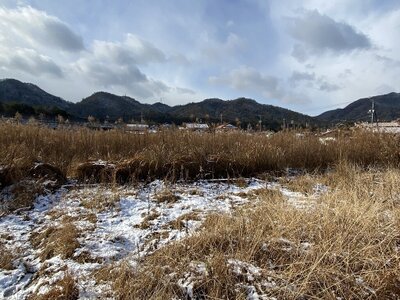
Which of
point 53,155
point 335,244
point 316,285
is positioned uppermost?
point 53,155

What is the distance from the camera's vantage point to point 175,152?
6586mm

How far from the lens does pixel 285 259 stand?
297 cm

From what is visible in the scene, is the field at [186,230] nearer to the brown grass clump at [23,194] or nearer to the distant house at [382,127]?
the brown grass clump at [23,194]

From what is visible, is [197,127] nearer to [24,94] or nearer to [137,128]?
[137,128]

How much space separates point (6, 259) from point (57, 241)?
1.51 ft

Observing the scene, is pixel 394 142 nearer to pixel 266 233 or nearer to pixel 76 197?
pixel 266 233

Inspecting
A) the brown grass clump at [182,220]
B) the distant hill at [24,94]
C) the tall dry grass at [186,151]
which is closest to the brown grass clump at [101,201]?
the tall dry grass at [186,151]

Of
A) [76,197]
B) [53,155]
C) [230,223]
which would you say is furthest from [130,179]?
[230,223]

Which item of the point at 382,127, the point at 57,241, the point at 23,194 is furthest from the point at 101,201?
the point at 382,127

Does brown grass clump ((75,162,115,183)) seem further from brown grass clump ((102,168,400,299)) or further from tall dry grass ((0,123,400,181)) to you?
brown grass clump ((102,168,400,299))

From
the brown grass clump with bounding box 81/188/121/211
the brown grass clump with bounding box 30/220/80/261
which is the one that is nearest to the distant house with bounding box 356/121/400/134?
the brown grass clump with bounding box 81/188/121/211

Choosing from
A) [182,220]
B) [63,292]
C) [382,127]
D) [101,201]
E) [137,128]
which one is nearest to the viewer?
[63,292]

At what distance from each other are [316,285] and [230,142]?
207 inches

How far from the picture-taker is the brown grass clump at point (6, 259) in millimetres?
3125
